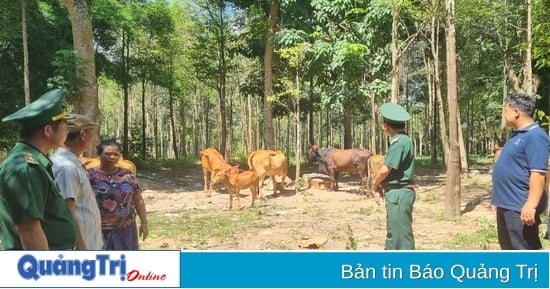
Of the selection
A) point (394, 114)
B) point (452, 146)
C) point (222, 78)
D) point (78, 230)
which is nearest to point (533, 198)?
point (394, 114)

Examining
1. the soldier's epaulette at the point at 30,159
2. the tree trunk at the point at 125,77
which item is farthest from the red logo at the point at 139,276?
the tree trunk at the point at 125,77

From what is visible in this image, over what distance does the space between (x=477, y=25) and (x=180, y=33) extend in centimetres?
1532

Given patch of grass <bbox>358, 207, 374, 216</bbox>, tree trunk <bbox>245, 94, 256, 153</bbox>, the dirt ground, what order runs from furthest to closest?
tree trunk <bbox>245, 94, 256, 153</bbox> < patch of grass <bbox>358, 207, 374, 216</bbox> < the dirt ground

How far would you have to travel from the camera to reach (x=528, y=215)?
343cm

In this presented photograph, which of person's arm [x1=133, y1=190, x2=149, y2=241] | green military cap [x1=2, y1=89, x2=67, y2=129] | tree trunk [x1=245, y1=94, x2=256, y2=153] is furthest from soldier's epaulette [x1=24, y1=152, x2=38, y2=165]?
tree trunk [x1=245, y1=94, x2=256, y2=153]

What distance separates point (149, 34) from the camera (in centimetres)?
2433

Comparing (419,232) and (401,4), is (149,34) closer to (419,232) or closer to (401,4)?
(401,4)

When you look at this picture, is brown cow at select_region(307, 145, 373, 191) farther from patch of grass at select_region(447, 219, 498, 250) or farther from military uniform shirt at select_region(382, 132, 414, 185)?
military uniform shirt at select_region(382, 132, 414, 185)

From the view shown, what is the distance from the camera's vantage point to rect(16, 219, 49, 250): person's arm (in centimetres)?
224

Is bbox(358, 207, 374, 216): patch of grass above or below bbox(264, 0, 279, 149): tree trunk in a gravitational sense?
below

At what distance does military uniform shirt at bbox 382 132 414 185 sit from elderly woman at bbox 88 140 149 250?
2.28 m

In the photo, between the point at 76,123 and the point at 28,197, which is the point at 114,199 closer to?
the point at 76,123

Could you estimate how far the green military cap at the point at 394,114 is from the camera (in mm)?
4332

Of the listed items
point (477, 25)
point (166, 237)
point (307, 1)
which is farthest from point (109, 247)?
point (477, 25)
